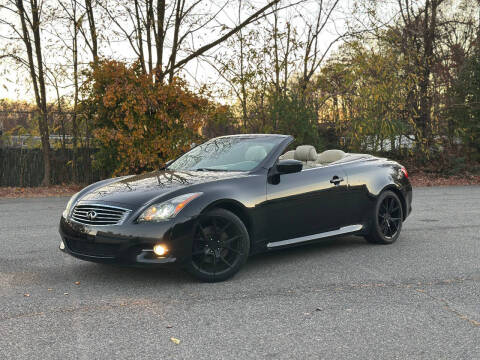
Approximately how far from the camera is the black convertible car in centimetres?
521

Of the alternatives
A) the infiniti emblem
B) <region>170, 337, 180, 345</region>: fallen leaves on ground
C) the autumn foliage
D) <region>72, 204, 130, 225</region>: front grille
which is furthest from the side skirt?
the autumn foliage

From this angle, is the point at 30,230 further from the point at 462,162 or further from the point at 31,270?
the point at 462,162

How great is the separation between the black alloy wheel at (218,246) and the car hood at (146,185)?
429 millimetres

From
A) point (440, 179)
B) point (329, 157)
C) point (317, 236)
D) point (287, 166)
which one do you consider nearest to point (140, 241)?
point (287, 166)

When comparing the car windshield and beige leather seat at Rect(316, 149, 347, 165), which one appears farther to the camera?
beige leather seat at Rect(316, 149, 347, 165)

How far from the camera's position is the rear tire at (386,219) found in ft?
24.6

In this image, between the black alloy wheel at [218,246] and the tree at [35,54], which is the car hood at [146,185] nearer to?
the black alloy wheel at [218,246]

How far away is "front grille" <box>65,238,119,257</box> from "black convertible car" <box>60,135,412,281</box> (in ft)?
0.03

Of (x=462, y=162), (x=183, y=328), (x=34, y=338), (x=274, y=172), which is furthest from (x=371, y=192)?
(x=462, y=162)

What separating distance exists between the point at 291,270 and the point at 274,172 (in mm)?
1064

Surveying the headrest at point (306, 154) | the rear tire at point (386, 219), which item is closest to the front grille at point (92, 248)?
the headrest at point (306, 154)

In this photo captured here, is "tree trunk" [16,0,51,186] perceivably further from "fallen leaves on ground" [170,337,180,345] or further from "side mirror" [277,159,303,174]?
"fallen leaves on ground" [170,337,180,345]

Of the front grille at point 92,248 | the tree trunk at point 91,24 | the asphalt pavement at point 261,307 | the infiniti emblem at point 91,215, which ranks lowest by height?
the asphalt pavement at point 261,307

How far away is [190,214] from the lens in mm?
5289
